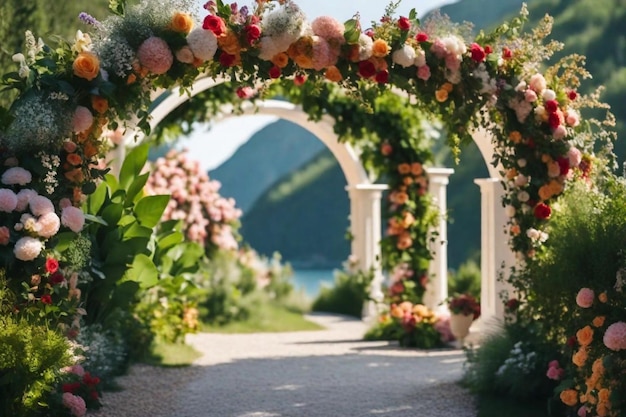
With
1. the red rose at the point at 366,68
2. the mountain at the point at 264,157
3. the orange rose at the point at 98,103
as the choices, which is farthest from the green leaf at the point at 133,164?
the mountain at the point at 264,157

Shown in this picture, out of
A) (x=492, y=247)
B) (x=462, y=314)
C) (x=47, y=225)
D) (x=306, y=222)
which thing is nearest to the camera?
(x=47, y=225)

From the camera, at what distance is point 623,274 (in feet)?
17.1

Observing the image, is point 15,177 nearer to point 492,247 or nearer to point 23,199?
point 23,199

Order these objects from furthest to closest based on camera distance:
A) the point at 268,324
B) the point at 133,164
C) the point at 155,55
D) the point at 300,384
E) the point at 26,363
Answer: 1. the point at 268,324
2. the point at 133,164
3. the point at 300,384
4. the point at 155,55
5. the point at 26,363

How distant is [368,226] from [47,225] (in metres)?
6.80

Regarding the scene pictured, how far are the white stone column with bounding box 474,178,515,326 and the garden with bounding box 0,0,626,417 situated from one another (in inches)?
61.4

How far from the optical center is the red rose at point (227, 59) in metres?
6.03

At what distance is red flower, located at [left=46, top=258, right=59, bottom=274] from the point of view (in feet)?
18.5

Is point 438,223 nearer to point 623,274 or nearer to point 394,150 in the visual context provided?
point 394,150

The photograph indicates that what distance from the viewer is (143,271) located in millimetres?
7488

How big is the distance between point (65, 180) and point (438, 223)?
18.5 ft

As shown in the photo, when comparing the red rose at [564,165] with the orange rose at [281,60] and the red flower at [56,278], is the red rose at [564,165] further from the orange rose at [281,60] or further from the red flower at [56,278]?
the red flower at [56,278]

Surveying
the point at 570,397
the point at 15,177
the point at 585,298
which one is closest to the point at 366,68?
the point at 585,298

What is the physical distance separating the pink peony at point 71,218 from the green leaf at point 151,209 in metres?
1.61
